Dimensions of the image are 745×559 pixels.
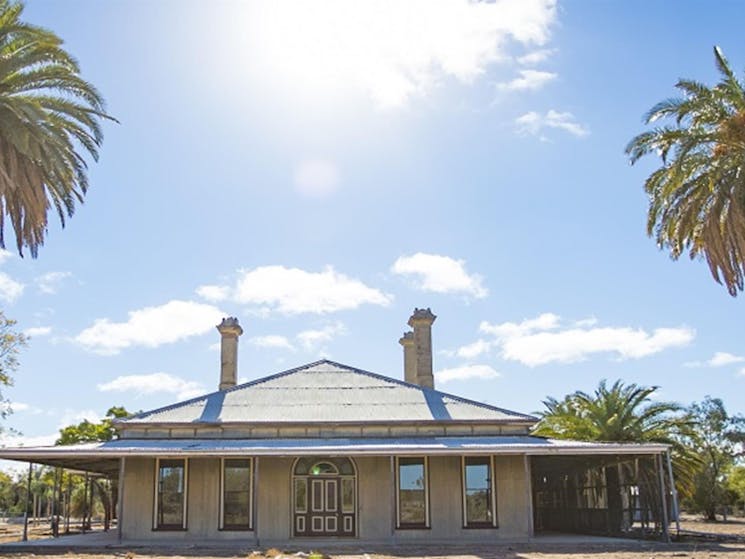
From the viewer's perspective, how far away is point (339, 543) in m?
19.1

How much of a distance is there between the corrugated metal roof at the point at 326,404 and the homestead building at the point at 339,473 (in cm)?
8

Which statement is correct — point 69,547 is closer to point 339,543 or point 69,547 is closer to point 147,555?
point 147,555

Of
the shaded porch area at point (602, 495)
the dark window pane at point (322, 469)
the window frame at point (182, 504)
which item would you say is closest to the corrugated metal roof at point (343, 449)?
the window frame at point (182, 504)

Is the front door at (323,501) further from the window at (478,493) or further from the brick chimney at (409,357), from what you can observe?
the brick chimney at (409,357)

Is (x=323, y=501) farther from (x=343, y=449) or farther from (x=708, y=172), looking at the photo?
(x=708, y=172)

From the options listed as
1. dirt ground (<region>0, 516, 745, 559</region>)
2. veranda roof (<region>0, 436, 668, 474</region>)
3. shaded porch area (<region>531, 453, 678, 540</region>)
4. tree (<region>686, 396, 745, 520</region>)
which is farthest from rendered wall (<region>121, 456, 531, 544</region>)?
tree (<region>686, 396, 745, 520</region>)

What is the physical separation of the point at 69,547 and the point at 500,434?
422 inches

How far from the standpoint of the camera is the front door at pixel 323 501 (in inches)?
808

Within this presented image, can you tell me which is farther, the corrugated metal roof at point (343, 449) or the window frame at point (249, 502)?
the window frame at point (249, 502)

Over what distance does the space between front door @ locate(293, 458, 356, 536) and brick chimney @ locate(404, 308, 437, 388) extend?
575 centimetres

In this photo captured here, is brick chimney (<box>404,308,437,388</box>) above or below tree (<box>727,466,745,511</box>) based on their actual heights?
above

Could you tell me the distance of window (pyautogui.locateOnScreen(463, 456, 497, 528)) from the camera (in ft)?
66.8

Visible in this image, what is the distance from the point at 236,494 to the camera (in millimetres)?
20594

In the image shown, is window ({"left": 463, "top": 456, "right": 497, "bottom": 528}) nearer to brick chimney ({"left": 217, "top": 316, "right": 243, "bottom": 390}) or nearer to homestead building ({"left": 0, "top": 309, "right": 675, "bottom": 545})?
homestead building ({"left": 0, "top": 309, "right": 675, "bottom": 545})
